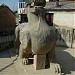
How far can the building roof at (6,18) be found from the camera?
20.0ft

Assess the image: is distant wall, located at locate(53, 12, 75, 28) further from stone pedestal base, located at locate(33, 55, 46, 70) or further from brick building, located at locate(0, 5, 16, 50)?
stone pedestal base, located at locate(33, 55, 46, 70)

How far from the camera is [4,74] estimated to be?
10.5 ft

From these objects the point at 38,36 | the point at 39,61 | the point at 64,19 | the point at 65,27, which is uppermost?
the point at 38,36

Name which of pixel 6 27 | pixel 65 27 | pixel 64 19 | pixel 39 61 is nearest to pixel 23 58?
pixel 39 61

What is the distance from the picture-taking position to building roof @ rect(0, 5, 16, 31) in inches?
240

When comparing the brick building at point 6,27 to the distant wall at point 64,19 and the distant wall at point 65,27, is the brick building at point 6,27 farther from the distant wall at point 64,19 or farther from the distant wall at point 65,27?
the distant wall at point 64,19

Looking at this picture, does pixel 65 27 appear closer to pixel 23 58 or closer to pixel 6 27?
pixel 6 27

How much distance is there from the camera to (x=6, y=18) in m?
6.33

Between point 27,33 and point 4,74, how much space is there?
2.36 feet

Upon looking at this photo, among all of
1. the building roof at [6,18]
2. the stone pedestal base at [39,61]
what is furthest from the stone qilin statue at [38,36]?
the building roof at [6,18]

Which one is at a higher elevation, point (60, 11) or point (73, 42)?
point (60, 11)

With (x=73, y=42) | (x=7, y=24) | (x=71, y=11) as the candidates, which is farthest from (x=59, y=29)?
(x=7, y=24)

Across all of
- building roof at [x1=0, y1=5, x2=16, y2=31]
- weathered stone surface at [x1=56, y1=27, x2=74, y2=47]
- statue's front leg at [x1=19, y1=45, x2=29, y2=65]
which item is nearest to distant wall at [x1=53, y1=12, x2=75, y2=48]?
weathered stone surface at [x1=56, y1=27, x2=74, y2=47]

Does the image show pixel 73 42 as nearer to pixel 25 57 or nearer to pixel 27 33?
pixel 25 57
